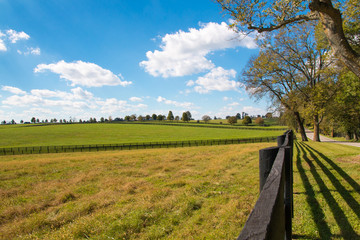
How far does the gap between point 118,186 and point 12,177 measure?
25.2 feet

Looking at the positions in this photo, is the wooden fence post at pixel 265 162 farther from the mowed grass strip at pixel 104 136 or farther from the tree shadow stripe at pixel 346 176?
the mowed grass strip at pixel 104 136

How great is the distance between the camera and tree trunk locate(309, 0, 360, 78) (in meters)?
5.57

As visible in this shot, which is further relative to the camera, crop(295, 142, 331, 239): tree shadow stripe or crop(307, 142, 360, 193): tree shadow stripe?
crop(307, 142, 360, 193): tree shadow stripe

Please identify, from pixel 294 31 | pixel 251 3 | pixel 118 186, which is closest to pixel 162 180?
pixel 118 186

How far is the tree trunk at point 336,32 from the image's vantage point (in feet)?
18.3

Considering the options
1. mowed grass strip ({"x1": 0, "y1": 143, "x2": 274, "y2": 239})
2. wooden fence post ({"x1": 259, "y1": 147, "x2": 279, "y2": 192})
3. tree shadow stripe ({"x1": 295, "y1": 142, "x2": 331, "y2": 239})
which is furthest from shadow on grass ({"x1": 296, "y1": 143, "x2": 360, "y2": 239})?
wooden fence post ({"x1": 259, "y1": 147, "x2": 279, "y2": 192})

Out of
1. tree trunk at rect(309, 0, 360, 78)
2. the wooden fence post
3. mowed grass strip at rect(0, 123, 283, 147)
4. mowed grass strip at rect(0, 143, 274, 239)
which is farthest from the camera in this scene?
mowed grass strip at rect(0, 123, 283, 147)

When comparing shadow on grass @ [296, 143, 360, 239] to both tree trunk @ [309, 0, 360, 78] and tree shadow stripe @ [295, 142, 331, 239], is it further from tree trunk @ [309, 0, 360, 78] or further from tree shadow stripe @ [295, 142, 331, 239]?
tree trunk @ [309, 0, 360, 78]

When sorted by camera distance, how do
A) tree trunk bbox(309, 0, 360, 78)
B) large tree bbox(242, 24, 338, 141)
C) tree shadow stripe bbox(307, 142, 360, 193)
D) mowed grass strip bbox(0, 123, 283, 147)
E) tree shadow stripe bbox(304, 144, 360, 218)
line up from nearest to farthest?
tree shadow stripe bbox(304, 144, 360, 218) < tree shadow stripe bbox(307, 142, 360, 193) < tree trunk bbox(309, 0, 360, 78) < large tree bbox(242, 24, 338, 141) < mowed grass strip bbox(0, 123, 283, 147)

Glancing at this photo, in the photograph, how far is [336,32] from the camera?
5816mm

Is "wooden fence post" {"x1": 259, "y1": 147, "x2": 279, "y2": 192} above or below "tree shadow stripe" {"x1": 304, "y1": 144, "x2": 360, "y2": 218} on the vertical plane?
above

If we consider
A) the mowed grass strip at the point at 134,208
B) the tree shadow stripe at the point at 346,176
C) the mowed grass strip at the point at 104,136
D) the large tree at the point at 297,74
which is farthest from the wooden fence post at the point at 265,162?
the mowed grass strip at the point at 104,136

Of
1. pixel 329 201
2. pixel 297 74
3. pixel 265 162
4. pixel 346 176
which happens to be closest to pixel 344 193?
pixel 329 201

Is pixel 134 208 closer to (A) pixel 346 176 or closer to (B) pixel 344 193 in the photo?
(B) pixel 344 193
